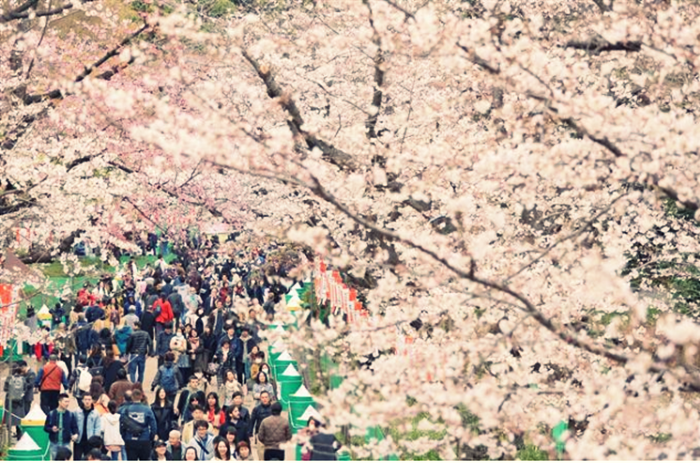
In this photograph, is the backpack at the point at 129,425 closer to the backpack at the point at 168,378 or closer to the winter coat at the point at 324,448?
the winter coat at the point at 324,448

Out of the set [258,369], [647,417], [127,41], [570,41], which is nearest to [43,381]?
[258,369]

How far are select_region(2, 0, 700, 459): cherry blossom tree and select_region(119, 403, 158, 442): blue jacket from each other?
210cm

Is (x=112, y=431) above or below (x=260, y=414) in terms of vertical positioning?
below

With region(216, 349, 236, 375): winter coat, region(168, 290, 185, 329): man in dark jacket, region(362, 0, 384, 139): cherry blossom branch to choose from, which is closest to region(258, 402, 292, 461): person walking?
region(362, 0, 384, 139): cherry blossom branch

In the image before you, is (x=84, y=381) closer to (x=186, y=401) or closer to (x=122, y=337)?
(x=186, y=401)

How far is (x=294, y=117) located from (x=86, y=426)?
6.27 meters

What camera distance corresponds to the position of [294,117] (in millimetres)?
10602

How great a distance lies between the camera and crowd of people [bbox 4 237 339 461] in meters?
13.7

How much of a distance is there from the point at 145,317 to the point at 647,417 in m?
16.8

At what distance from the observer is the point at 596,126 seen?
7.56 meters

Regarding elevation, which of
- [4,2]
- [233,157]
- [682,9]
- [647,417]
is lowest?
[647,417]

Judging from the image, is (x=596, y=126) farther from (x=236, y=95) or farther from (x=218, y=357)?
(x=236, y=95)

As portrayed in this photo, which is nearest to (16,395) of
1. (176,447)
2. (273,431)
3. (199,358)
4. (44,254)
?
(44,254)

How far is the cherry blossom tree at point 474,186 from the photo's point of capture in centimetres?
766
